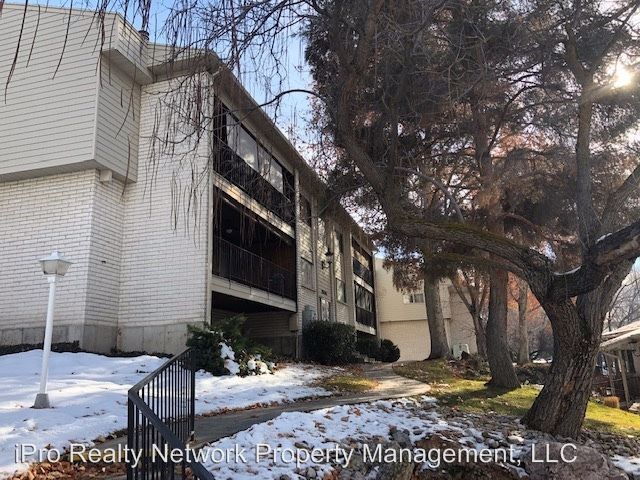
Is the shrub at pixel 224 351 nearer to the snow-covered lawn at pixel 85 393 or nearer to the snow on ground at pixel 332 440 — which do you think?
the snow-covered lawn at pixel 85 393

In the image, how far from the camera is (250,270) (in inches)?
640

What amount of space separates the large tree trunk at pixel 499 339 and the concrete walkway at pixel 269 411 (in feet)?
6.29

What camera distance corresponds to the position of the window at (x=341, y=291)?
88.2 feet

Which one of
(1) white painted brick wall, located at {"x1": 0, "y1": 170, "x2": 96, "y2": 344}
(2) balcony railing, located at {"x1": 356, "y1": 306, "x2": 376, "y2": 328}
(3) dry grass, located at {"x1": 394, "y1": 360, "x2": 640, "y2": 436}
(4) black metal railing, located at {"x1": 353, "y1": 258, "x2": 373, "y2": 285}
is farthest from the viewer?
(4) black metal railing, located at {"x1": 353, "y1": 258, "x2": 373, "y2": 285}

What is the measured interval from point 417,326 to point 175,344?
105 feet

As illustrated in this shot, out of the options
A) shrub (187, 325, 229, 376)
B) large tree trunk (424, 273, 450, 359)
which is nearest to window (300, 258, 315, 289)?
large tree trunk (424, 273, 450, 359)

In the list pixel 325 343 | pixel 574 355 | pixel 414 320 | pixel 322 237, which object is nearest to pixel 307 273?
pixel 322 237

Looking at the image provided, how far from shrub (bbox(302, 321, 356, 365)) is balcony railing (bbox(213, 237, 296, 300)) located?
4.75 ft

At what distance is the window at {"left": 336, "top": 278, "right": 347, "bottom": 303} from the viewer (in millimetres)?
26891

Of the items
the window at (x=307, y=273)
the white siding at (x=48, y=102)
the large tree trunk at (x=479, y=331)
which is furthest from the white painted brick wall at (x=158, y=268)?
the large tree trunk at (x=479, y=331)

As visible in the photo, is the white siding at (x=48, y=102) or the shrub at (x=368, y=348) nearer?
the white siding at (x=48, y=102)

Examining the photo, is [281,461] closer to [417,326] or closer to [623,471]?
[623,471]

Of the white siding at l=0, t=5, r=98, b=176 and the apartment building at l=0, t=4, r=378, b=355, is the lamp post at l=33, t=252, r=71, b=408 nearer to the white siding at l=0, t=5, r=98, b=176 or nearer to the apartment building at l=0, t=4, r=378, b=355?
the apartment building at l=0, t=4, r=378, b=355

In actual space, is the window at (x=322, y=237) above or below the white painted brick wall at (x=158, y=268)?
above
